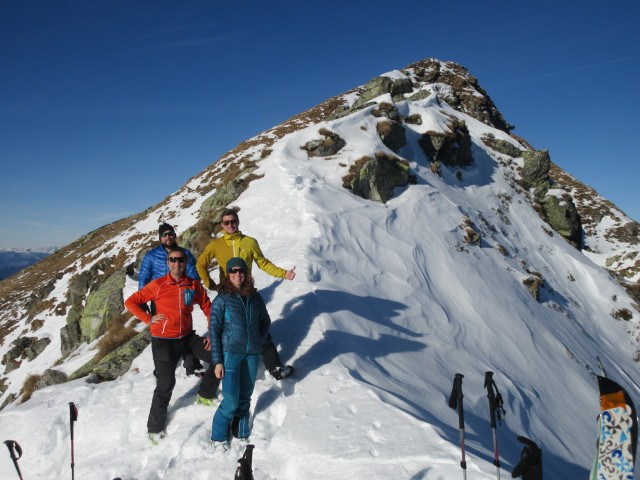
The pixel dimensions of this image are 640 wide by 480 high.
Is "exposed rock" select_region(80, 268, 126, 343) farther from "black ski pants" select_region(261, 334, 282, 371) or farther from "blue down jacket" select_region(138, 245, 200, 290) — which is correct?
"black ski pants" select_region(261, 334, 282, 371)

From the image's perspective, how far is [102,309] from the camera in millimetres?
14219

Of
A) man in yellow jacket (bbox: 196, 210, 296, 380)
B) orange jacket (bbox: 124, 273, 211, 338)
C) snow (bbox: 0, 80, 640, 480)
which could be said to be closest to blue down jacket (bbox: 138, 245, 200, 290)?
man in yellow jacket (bbox: 196, 210, 296, 380)

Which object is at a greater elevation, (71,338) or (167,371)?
(167,371)

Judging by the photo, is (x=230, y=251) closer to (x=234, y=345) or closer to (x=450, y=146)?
(x=234, y=345)

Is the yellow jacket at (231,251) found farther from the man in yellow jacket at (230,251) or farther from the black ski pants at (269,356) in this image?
the black ski pants at (269,356)

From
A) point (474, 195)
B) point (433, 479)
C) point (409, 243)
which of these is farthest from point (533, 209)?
point (433, 479)

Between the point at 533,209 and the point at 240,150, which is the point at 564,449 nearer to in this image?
the point at 533,209

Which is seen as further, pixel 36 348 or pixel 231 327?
pixel 36 348

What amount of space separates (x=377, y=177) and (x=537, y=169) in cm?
1940

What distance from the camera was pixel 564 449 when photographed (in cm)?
813

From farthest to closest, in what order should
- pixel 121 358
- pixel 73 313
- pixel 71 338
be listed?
pixel 73 313, pixel 71 338, pixel 121 358

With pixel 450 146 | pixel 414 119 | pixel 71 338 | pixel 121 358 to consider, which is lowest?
pixel 71 338

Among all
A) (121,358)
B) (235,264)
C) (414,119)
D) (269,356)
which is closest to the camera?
(235,264)

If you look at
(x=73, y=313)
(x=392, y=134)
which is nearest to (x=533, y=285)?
(x=392, y=134)
